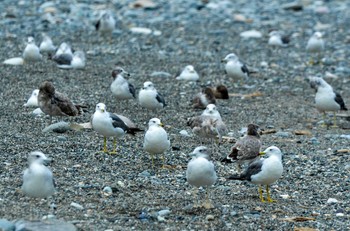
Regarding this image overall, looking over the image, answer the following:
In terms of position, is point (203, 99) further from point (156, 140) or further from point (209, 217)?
point (209, 217)

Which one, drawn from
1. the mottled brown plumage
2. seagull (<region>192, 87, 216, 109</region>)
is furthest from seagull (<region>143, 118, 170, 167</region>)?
seagull (<region>192, 87, 216, 109</region>)

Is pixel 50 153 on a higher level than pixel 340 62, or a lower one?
higher

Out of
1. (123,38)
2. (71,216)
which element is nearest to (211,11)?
(123,38)

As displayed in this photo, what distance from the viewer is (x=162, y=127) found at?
12.5m

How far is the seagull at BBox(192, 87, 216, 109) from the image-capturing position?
1527 centimetres

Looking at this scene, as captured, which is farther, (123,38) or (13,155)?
(123,38)

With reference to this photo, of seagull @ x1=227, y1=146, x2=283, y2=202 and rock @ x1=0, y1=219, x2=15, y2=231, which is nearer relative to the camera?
rock @ x1=0, y1=219, x2=15, y2=231

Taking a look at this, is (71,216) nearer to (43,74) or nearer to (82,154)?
(82,154)

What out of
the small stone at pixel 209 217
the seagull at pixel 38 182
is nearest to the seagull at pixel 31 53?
the seagull at pixel 38 182

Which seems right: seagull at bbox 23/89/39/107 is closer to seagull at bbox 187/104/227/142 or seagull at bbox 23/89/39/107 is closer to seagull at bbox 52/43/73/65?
seagull at bbox 187/104/227/142

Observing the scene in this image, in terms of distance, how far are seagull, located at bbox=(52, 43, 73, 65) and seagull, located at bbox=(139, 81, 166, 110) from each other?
12.0 feet

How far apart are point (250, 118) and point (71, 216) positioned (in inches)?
267

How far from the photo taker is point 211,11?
27.5m

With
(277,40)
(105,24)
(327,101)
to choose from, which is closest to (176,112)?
(327,101)
